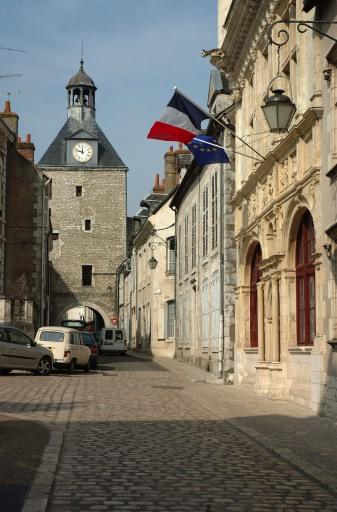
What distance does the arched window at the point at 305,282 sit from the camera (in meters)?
15.1

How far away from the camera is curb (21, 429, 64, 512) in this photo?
6039mm

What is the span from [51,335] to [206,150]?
35.2 feet

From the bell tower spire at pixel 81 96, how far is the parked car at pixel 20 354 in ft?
180

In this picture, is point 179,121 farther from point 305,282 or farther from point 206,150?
point 305,282

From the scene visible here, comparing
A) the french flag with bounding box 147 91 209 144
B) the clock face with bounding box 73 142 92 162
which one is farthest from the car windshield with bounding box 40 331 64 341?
the clock face with bounding box 73 142 92 162

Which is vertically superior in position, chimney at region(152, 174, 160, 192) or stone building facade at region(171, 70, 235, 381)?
chimney at region(152, 174, 160, 192)

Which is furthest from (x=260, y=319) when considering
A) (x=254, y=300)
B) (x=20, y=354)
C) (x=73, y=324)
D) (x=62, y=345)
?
(x=73, y=324)

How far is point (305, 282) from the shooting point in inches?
613

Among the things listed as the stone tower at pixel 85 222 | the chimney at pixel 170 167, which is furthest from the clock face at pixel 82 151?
the chimney at pixel 170 167

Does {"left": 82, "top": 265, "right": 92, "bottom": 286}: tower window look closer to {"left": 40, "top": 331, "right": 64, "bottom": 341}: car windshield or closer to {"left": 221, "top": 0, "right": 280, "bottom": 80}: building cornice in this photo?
{"left": 40, "top": 331, "right": 64, "bottom": 341}: car windshield

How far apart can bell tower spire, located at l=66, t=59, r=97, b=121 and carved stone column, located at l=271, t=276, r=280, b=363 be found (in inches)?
2466

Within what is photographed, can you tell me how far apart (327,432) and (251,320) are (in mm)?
9794

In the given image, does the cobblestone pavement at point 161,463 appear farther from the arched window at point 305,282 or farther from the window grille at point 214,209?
the window grille at point 214,209

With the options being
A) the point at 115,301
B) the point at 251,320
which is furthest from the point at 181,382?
the point at 115,301
